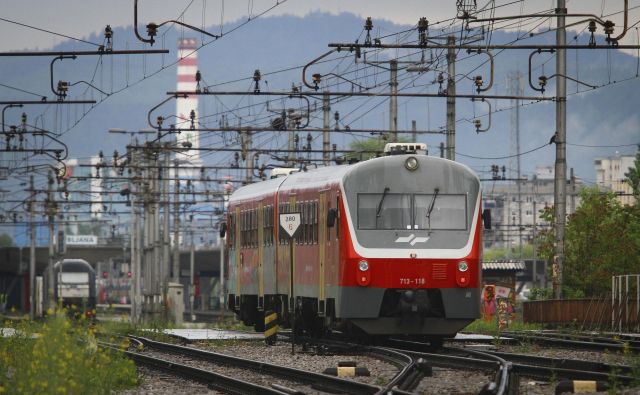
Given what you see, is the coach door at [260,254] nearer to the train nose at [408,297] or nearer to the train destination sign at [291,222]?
the train destination sign at [291,222]

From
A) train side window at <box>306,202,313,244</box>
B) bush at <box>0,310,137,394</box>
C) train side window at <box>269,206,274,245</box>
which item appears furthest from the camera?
train side window at <box>269,206,274,245</box>

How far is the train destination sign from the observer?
26344 millimetres

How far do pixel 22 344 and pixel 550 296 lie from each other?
23601 millimetres

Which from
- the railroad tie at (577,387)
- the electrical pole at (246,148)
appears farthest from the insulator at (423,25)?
the electrical pole at (246,148)

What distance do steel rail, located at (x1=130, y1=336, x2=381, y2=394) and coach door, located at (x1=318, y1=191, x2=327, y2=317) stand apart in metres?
2.73

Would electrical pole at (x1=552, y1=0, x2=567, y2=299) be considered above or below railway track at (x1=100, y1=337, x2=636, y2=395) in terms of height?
above

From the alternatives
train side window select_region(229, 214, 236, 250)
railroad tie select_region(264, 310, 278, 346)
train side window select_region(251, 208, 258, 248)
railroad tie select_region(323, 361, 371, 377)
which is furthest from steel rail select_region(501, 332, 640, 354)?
train side window select_region(229, 214, 236, 250)

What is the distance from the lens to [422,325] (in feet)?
84.6

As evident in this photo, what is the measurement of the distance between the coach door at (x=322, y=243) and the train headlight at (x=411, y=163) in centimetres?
202

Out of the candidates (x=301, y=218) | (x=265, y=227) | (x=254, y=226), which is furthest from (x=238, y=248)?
(x=301, y=218)

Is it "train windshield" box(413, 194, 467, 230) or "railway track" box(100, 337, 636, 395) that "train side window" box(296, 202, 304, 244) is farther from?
"train windshield" box(413, 194, 467, 230)

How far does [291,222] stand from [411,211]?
226 centimetres

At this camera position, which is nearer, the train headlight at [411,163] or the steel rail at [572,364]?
the steel rail at [572,364]

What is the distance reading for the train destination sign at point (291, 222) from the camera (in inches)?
1037
